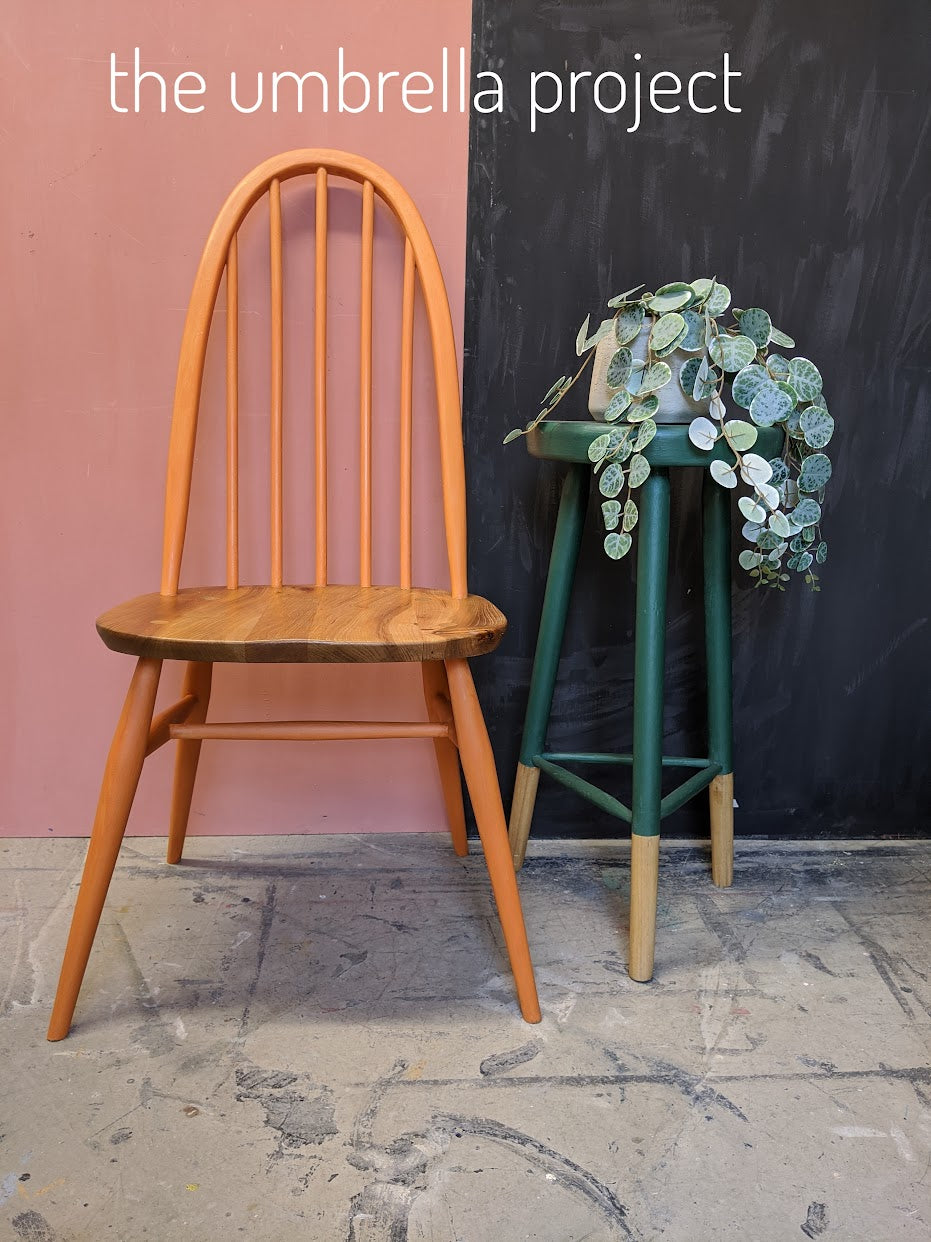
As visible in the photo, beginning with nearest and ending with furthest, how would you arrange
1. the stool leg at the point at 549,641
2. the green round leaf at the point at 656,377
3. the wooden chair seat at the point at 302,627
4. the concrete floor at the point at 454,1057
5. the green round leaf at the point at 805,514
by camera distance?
the concrete floor at the point at 454,1057 < the wooden chair seat at the point at 302,627 < the green round leaf at the point at 656,377 < the green round leaf at the point at 805,514 < the stool leg at the point at 549,641

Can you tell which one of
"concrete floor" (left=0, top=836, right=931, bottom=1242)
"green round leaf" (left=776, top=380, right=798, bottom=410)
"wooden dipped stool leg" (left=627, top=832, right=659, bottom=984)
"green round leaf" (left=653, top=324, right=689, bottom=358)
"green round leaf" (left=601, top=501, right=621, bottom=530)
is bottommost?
"concrete floor" (left=0, top=836, right=931, bottom=1242)

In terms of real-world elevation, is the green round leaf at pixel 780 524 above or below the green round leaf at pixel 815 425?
below

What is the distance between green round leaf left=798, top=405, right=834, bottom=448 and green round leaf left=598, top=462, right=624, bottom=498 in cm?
24

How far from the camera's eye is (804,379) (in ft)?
3.72

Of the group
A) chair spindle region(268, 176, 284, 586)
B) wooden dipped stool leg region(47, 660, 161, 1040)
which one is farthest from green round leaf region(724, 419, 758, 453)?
wooden dipped stool leg region(47, 660, 161, 1040)

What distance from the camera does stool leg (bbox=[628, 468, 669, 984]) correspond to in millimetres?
1115

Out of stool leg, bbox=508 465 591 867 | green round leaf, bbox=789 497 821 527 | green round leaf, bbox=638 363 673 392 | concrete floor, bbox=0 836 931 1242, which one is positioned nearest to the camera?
concrete floor, bbox=0 836 931 1242

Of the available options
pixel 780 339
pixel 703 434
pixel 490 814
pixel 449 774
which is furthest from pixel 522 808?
pixel 780 339

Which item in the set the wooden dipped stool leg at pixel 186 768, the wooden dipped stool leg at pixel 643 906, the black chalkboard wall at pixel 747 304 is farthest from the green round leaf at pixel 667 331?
the wooden dipped stool leg at pixel 186 768

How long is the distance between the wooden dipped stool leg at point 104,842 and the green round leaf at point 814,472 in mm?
763

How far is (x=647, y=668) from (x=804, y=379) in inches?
14.8

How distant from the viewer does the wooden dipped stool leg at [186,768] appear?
1274mm

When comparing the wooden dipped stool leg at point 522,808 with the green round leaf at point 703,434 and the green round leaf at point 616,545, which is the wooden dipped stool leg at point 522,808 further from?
the green round leaf at point 703,434

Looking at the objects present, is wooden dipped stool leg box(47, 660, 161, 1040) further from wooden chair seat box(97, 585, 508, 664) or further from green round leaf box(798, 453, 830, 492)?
green round leaf box(798, 453, 830, 492)
